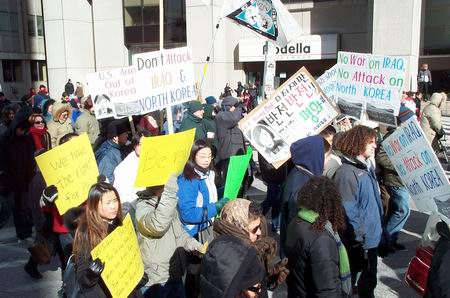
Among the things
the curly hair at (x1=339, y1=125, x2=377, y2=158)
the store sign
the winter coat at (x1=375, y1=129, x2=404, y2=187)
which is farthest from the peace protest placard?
the store sign

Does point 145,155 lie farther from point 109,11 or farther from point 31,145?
point 109,11

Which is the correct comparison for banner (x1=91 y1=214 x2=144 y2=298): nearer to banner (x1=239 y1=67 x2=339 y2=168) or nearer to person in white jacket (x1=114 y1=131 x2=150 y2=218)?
person in white jacket (x1=114 y1=131 x2=150 y2=218)

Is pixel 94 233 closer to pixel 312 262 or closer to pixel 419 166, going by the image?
pixel 312 262

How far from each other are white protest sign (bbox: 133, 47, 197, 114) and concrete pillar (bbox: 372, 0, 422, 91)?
17.2 m

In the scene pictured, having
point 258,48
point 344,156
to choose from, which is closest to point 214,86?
point 258,48

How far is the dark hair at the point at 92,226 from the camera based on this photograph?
127 inches

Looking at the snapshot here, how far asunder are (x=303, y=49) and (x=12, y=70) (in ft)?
81.2

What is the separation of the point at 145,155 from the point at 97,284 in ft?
3.22

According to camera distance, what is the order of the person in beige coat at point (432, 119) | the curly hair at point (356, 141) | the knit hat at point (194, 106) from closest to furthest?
the curly hair at point (356, 141)
the knit hat at point (194, 106)
the person in beige coat at point (432, 119)

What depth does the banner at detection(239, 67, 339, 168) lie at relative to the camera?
5.36 meters

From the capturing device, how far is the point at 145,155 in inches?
143

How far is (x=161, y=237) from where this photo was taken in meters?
3.69

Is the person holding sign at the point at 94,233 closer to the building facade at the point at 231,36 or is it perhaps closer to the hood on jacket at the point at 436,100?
the hood on jacket at the point at 436,100

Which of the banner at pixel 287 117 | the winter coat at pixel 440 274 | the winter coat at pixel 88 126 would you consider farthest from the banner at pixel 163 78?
the winter coat at pixel 440 274
